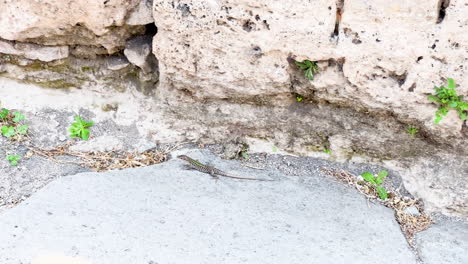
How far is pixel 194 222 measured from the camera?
9.75 feet

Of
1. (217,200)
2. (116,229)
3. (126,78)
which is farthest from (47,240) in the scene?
(126,78)

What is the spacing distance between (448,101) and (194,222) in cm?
165

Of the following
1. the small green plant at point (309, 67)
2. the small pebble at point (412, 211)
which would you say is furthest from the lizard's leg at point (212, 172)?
the small pebble at point (412, 211)

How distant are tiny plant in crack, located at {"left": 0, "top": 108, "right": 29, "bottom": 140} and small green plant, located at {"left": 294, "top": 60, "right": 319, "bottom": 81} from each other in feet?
6.57

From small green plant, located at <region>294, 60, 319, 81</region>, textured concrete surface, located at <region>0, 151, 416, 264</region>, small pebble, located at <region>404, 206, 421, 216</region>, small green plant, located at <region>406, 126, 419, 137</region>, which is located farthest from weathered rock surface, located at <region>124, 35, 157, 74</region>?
small pebble, located at <region>404, 206, 421, 216</region>

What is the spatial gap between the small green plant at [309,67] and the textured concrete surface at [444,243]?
118cm

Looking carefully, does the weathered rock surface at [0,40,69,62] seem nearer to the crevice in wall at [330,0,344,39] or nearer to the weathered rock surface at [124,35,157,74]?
the weathered rock surface at [124,35,157,74]

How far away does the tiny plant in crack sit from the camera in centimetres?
364

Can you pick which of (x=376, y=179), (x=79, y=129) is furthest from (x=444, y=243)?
(x=79, y=129)

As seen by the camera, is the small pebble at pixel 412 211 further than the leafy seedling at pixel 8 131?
No

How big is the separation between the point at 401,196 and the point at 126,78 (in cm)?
212

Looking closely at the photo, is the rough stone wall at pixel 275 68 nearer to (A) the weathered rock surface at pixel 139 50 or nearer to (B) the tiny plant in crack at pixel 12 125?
(A) the weathered rock surface at pixel 139 50

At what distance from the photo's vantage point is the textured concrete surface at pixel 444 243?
115 inches

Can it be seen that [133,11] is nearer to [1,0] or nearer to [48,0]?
[48,0]
